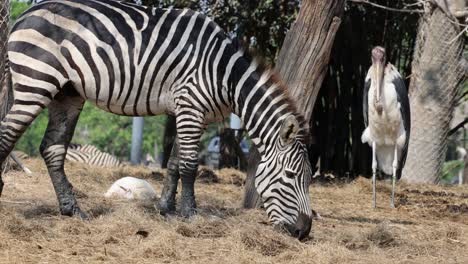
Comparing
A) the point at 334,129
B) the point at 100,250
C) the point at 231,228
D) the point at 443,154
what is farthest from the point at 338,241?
the point at 334,129

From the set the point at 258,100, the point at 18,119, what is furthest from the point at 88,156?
the point at 258,100

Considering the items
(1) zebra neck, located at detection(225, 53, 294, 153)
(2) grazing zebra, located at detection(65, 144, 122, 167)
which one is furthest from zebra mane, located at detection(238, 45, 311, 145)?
(2) grazing zebra, located at detection(65, 144, 122, 167)

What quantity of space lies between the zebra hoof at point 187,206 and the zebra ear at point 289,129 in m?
1.26

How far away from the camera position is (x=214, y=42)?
7.02 metres

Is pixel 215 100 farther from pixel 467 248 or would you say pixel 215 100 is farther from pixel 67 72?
pixel 467 248

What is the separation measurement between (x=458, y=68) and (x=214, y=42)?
23.9 feet

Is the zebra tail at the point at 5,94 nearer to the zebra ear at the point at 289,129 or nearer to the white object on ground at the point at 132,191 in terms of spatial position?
the white object on ground at the point at 132,191

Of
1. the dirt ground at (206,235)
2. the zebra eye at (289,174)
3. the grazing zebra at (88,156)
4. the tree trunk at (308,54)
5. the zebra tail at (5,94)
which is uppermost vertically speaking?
the tree trunk at (308,54)

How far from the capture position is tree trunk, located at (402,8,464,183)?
12.9m

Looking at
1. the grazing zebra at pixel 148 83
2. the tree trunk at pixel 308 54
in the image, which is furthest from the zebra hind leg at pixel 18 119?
the tree trunk at pixel 308 54

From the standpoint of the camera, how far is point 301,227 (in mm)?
6188

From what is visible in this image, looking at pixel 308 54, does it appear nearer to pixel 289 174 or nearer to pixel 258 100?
pixel 258 100

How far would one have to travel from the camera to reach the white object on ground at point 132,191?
8328 mm

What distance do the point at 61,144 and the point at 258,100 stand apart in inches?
76.6
